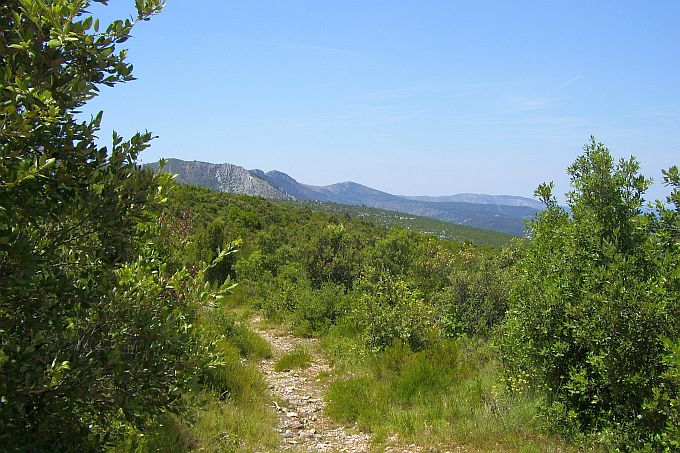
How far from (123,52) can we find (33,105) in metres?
0.76

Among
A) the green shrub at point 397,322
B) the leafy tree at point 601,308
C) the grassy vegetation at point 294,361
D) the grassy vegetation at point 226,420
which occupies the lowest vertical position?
the grassy vegetation at point 294,361

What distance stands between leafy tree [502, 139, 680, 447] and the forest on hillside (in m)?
0.03

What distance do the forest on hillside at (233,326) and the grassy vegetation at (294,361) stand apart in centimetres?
4

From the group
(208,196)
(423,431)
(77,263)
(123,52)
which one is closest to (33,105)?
(123,52)

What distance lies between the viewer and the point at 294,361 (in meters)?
10.9

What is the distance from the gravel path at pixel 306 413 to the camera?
686 centimetres

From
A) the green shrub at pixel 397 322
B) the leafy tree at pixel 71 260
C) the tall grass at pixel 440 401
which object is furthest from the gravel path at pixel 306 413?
the leafy tree at pixel 71 260

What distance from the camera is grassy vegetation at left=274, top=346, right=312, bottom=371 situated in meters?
10.7

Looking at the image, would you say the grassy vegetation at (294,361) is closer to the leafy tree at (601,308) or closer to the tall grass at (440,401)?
the tall grass at (440,401)

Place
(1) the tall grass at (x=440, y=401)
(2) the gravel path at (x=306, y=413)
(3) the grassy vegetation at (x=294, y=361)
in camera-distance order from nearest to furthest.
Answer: (1) the tall grass at (x=440, y=401), (2) the gravel path at (x=306, y=413), (3) the grassy vegetation at (x=294, y=361)

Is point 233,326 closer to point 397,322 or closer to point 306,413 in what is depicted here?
point 306,413

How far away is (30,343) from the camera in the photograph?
263 centimetres

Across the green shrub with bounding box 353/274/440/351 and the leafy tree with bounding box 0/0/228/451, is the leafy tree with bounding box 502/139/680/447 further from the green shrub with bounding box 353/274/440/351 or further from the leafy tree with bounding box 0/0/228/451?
the leafy tree with bounding box 0/0/228/451

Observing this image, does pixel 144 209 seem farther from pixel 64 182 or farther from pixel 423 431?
pixel 423 431
